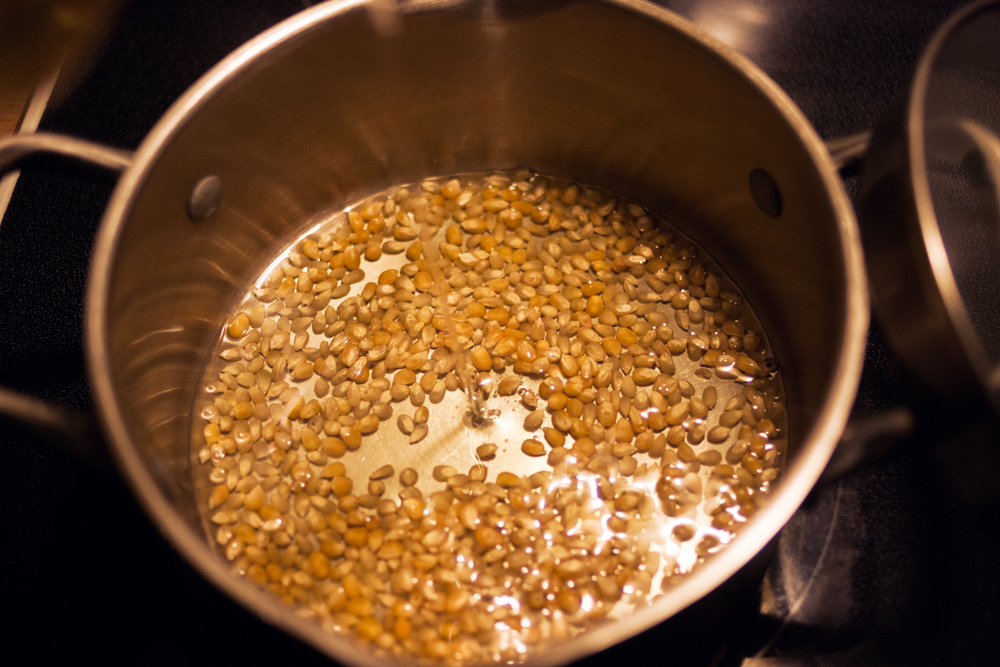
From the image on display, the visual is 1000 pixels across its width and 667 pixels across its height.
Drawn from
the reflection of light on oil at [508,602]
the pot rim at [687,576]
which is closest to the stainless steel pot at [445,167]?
the pot rim at [687,576]

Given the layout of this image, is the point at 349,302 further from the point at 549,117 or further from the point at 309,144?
the point at 549,117

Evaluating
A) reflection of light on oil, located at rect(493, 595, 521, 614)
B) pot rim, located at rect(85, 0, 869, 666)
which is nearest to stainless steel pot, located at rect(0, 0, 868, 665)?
pot rim, located at rect(85, 0, 869, 666)

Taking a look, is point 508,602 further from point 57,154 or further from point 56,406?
point 57,154

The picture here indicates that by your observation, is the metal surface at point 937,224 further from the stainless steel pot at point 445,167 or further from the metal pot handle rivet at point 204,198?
the metal pot handle rivet at point 204,198

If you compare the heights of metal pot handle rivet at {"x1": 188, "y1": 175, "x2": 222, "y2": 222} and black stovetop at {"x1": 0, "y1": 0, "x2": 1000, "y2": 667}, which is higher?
metal pot handle rivet at {"x1": 188, "y1": 175, "x2": 222, "y2": 222}

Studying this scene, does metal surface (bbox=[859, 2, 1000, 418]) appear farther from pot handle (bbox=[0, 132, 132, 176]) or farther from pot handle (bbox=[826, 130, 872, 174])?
pot handle (bbox=[0, 132, 132, 176])

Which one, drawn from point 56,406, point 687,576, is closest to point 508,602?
point 687,576

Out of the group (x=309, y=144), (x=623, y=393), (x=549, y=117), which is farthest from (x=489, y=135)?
(x=623, y=393)
